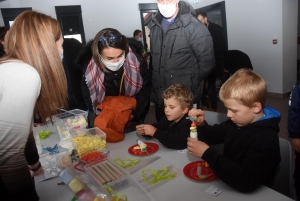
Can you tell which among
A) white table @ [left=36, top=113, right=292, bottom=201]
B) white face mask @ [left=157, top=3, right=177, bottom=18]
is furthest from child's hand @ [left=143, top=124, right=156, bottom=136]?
white face mask @ [left=157, top=3, right=177, bottom=18]

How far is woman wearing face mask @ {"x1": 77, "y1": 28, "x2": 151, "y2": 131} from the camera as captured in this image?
201 cm

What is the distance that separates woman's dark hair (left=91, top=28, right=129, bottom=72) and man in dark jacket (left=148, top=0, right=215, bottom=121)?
1.69ft

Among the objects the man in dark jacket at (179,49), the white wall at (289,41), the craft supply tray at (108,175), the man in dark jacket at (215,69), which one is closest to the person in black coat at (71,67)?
the man in dark jacket at (179,49)

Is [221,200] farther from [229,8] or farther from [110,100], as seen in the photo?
[229,8]

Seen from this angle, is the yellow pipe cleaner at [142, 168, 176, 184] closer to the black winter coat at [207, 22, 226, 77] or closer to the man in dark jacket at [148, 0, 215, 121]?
the man in dark jacket at [148, 0, 215, 121]

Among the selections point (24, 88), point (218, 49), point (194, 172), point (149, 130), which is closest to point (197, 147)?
point (194, 172)

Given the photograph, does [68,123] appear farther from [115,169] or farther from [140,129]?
[115,169]

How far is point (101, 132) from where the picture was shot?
1691mm

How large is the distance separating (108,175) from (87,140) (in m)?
0.43

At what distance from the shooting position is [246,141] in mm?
1287

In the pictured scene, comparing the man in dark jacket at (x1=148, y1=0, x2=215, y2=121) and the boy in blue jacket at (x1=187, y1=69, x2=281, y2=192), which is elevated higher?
the man in dark jacket at (x1=148, y1=0, x2=215, y2=121)

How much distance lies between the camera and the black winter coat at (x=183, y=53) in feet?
7.61

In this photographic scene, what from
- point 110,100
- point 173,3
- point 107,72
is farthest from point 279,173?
point 173,3

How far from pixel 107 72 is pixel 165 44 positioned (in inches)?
26.4
